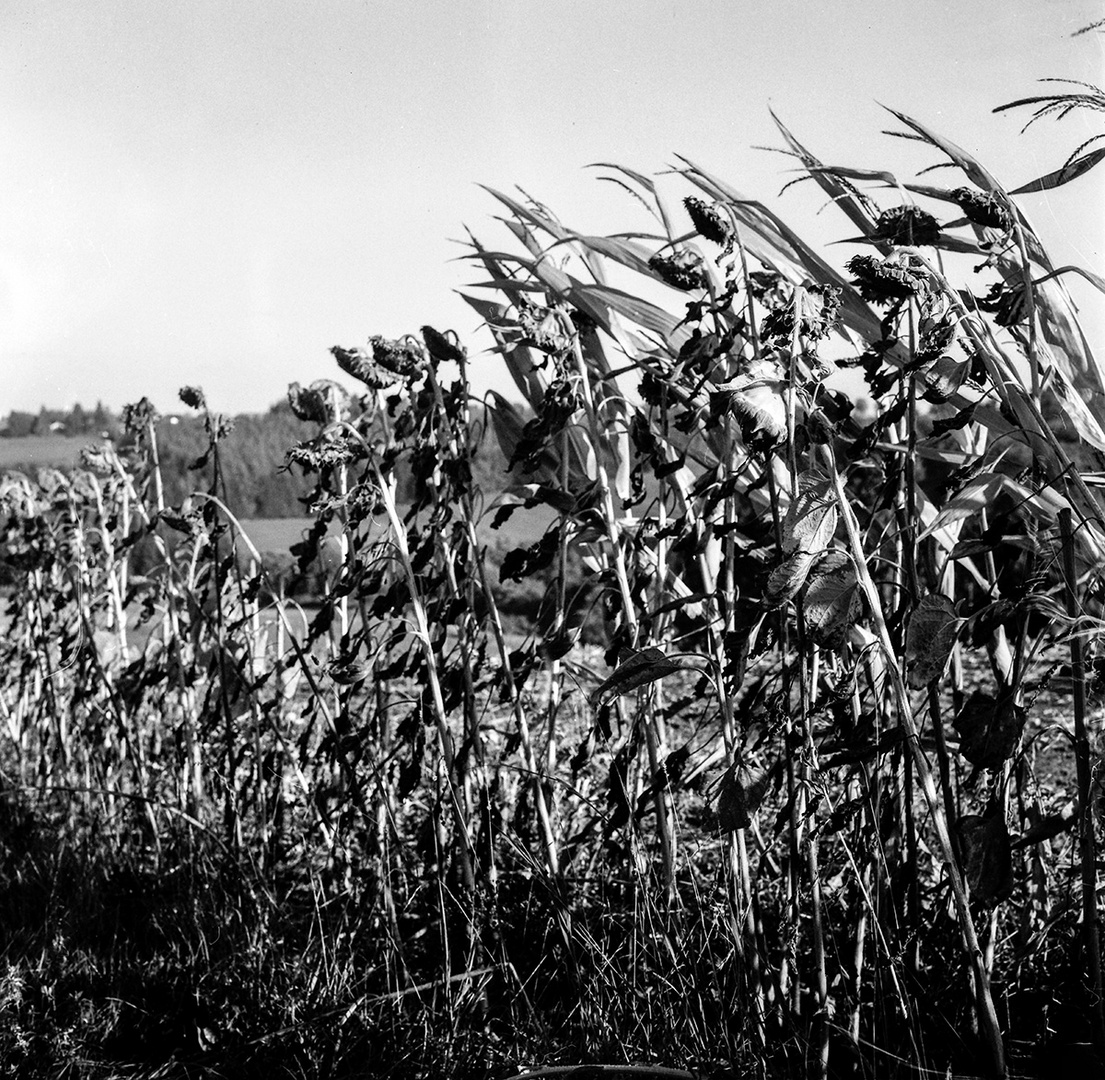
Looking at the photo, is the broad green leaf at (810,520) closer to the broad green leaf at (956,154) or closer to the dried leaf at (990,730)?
the dried leaf at (990,730)

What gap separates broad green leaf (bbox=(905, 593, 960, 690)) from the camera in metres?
1.26

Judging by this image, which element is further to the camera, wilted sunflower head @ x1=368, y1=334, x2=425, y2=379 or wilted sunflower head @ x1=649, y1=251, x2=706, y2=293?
wilted sunflower head @ x1=368, y1=334, x2=425, y2=379

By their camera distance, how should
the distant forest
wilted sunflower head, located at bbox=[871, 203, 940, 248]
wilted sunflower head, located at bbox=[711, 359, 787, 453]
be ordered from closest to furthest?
wilted sunflower head, located at bbox=[711, 359, 787, 453]
wilted sunflower head, located at bbox=[871, 203, 940, 248]
the distant forest

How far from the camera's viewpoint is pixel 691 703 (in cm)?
181

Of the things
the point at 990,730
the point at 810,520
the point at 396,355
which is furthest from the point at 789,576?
the point at 396,355

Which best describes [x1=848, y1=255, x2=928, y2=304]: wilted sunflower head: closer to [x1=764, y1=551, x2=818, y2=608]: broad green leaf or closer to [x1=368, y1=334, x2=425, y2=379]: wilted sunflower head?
[x1=764, y1=551, x2=818, y2=608]: broad green leaf

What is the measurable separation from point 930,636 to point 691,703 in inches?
23.3

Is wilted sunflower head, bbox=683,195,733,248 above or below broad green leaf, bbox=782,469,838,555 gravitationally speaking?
above

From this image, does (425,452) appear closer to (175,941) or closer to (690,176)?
(690,176)

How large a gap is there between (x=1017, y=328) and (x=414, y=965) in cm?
154

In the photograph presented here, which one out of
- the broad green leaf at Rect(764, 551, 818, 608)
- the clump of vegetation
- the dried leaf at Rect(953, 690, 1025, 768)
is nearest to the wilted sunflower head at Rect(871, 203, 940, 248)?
the clump of vegetation

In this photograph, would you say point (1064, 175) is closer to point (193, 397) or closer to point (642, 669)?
point (642, 669)

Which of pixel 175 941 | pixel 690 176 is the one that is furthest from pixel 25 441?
pixel 690 176

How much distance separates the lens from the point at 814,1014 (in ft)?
5.12
